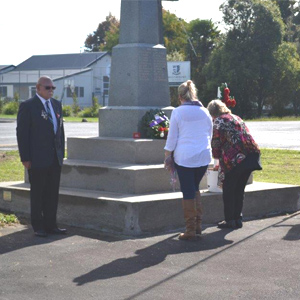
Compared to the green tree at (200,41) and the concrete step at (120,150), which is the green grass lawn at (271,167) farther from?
the green tree at (200,41)

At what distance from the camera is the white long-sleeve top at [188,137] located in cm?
858

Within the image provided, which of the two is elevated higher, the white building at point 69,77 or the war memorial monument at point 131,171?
the white building at point 69,77

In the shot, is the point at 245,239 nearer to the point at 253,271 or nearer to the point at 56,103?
the point at 253,271

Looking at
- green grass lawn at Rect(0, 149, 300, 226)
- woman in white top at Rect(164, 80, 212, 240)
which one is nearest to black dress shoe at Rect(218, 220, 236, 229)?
woman in white top at Rect(164, 80, 212, 240)

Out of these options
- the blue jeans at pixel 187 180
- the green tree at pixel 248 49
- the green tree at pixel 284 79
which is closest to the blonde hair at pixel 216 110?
the blue jeans at pixel 187 180

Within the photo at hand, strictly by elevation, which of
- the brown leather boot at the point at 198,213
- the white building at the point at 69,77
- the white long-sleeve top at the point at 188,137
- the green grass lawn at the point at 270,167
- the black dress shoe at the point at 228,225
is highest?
the white building at the point at 69,77

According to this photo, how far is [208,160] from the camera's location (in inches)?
343

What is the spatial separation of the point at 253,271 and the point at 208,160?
1781 mm

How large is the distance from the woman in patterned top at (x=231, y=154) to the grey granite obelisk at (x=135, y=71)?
6.39 feet

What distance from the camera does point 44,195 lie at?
9219 mm

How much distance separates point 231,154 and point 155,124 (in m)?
1.79

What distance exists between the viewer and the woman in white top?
8578mm

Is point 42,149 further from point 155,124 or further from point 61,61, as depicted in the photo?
point 61,61

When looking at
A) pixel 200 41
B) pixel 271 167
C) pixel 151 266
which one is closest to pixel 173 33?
pixel 200 41
